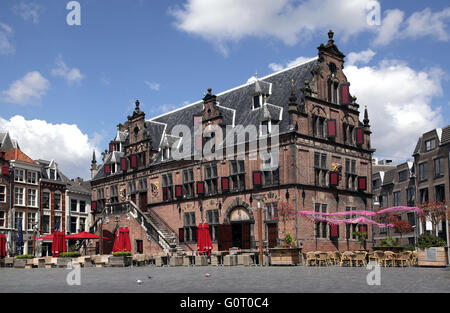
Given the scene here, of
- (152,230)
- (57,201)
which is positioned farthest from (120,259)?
(57,201)

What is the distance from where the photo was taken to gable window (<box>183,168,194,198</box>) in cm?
4512

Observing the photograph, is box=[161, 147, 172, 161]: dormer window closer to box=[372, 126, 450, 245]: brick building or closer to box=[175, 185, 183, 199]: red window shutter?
box=[175, 185, 183, 199]: red window shutter

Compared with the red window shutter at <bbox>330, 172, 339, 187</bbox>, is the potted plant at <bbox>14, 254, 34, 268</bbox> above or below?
below

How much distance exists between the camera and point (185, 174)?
45.8 metres

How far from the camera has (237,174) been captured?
1615 inches

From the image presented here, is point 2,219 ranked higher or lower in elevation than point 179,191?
lower

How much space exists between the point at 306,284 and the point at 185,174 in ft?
97.8

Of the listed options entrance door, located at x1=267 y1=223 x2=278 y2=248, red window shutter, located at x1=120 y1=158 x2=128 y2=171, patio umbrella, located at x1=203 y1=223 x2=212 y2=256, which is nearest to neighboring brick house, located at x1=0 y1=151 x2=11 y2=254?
red window shutter, located at x1=120 y1=158 x2=128 y2=171

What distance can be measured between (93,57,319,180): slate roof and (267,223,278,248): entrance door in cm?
662

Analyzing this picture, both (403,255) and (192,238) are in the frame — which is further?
(192,238)

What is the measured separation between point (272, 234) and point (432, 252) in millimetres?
13815

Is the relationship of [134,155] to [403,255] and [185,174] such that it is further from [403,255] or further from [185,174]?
[403,255]

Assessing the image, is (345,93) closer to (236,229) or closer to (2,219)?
(236,229)
